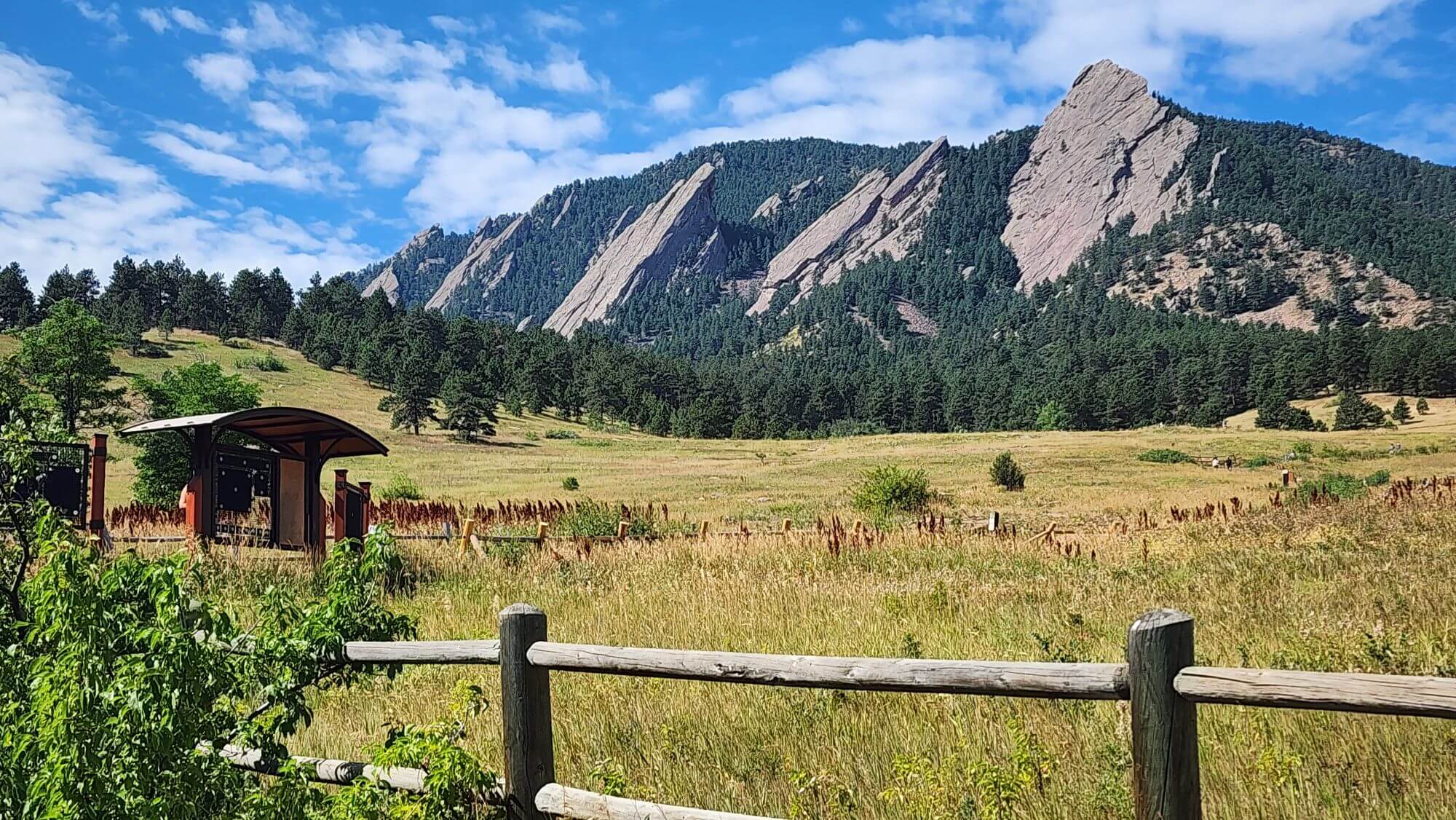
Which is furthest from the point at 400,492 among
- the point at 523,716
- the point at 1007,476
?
the point at 523,716

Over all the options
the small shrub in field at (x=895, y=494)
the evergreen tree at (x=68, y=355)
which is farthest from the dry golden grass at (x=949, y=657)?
the evergreen tree at (x=68, y=355)

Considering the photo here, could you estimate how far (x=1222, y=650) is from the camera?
6.91 m

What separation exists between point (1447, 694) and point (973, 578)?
9.02 m

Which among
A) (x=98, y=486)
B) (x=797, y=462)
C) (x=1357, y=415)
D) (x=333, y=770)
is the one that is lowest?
(x=333, y=770)

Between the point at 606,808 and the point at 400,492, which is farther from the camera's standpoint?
the point at 400,492

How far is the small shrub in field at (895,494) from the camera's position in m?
27.4

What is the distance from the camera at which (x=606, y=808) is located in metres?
3.85

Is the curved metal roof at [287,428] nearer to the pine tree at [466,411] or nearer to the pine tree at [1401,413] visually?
the pine tree at [466,411]

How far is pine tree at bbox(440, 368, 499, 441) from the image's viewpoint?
241ft

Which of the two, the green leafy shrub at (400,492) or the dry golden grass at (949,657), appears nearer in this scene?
the dry golden grass at (949,657)

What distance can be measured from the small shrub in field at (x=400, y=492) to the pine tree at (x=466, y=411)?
32.0m

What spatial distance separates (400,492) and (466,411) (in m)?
37.0

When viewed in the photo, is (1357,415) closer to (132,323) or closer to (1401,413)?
(1401,413)

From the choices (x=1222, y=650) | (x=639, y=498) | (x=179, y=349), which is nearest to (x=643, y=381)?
(x=179, y=349)
